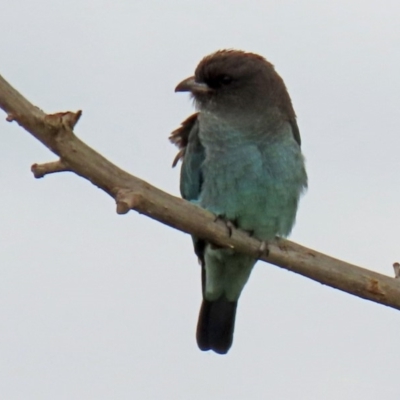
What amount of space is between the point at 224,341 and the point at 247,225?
1.65 metres

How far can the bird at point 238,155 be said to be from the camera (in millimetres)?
6746

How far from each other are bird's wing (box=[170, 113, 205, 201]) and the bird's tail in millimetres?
1085

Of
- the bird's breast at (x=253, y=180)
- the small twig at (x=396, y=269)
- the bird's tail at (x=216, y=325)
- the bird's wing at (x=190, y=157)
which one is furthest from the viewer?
the bird's tail at (x=216, y=325)

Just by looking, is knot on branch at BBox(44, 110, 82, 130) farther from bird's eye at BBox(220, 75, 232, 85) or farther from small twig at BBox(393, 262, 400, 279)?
bird's eye at BBox(220, 75, 232, 85)

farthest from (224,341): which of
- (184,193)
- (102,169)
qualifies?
(102,169)

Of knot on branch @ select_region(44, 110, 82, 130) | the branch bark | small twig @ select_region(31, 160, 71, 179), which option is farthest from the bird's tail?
knot on branch @ select_region(44, 110, 82, 130)

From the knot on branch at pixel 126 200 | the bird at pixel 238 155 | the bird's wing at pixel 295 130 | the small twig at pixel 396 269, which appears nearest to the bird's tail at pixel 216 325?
Answer: the bird at pixel 238 155

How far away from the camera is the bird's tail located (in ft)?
26.0

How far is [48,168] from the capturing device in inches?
202

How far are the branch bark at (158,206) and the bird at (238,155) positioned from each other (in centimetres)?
50

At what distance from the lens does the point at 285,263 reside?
5.99 m

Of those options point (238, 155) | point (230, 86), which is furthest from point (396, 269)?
point (230, 86)

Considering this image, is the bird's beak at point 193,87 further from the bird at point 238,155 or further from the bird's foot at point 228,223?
the bird's foot at point 228,223

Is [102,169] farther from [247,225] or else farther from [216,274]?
[216,274]
